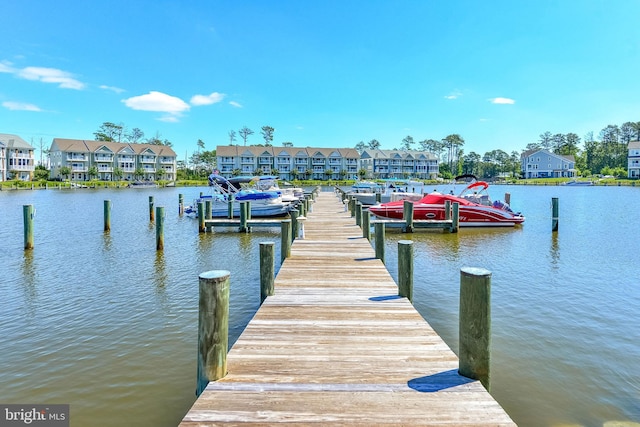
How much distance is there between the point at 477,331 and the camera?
12.5 ft

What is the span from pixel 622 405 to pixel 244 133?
121 metres

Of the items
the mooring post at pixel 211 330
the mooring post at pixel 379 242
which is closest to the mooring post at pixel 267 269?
the mooring post at pixel 211 330

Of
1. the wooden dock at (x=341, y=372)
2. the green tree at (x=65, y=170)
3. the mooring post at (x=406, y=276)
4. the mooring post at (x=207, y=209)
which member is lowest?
the wooden dock at (x=341, y=372)

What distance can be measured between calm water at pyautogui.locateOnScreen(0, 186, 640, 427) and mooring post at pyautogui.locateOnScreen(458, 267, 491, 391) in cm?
157

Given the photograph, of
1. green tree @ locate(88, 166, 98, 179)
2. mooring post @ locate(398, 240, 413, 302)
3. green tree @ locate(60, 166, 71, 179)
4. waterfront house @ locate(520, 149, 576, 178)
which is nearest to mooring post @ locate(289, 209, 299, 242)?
mooring post @ locate(398, 240, 413, 302)

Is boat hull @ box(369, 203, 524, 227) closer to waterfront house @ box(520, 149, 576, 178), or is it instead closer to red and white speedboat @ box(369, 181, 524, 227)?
red and white speedboat @ box(369, 181, 524, 227)

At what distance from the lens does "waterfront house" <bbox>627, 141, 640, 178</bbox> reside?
91938mm

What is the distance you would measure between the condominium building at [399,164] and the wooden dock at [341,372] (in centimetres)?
10048

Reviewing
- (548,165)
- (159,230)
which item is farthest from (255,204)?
(548,165)

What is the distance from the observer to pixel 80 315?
26.5 ft

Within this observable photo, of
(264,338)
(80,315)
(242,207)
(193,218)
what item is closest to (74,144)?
(193,218)

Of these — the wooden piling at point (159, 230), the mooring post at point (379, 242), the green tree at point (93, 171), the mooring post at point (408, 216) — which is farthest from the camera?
the green tree at point (93, 171)

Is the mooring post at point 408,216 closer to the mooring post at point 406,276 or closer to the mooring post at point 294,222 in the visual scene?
the mooring post at point 294,222

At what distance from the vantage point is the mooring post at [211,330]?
373 cm
